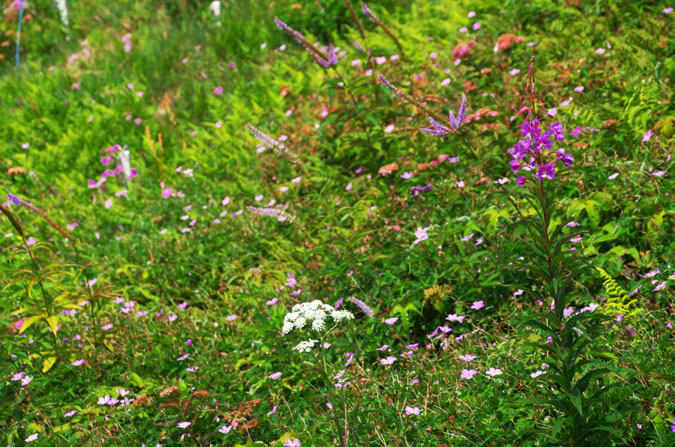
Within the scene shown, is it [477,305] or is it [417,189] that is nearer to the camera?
[477,305]

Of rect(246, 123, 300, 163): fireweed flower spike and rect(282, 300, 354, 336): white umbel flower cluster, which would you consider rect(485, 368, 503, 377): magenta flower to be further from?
rect(246, 123, 300, 163): fireweed flower spike

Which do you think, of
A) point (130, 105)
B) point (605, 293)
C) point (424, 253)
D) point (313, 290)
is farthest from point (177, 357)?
point (130, 105)

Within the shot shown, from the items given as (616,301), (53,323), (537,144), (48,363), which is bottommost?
(48,363)

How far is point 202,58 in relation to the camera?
755 cm

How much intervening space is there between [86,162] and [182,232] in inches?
94.2

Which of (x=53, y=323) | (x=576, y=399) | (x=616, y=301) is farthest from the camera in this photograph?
(x=53, y=323)

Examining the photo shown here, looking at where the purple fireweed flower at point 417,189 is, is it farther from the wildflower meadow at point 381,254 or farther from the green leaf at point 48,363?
the green leaf at point 48,363

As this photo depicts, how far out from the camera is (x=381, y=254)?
3383 millimetres

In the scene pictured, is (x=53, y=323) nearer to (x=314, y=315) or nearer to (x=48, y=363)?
(x=48, y=363)

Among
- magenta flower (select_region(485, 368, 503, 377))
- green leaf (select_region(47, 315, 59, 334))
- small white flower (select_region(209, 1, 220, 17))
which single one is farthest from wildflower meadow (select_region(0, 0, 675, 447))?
small white flower (select_region(209, 1, 220, 17))

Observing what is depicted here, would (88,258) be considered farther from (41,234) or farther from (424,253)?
(424,253)

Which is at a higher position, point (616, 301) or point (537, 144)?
point (537, 144)

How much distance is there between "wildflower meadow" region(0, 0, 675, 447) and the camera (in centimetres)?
220

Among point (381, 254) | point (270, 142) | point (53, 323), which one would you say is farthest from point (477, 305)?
point (53, 323)
